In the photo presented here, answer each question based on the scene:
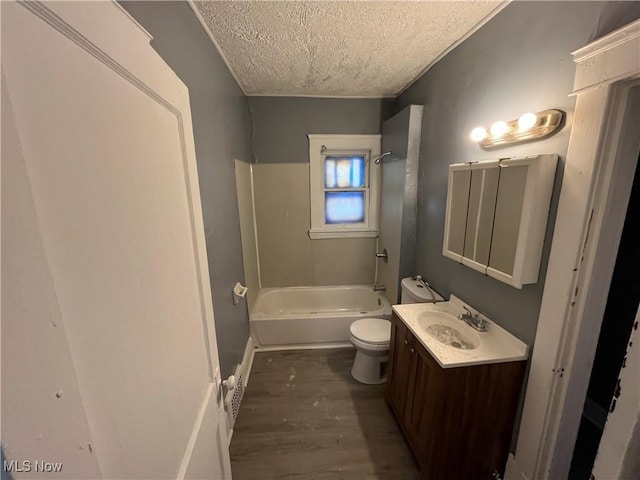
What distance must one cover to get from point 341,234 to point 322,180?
682 mm

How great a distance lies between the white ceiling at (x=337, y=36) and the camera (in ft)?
4.34

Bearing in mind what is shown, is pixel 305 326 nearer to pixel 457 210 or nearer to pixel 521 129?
pixel 457 210

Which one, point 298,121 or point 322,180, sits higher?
point 298,121

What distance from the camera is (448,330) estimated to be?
1.63 m

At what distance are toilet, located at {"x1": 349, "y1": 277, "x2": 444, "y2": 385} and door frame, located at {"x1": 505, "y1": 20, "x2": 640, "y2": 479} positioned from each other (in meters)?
0.94

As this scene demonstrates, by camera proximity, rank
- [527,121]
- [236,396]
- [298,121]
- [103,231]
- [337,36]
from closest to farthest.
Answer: [103,231] → [527,121] → [337,36] → [236,396] → [298,121]

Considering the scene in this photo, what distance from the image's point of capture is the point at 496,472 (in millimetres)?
1394

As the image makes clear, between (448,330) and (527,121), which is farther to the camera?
(448,330)

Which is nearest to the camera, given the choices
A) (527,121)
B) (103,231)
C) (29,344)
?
(29,344)

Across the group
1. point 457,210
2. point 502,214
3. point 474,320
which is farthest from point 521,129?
point 474,320

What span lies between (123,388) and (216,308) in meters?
1.18

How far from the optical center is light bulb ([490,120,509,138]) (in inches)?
50.3

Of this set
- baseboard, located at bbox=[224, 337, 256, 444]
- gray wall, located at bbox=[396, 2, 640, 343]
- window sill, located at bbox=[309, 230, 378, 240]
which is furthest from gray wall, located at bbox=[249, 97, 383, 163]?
baseboard, located at bbox=[224, 337, 256, 444]

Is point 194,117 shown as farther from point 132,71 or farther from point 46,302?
point 46,302
